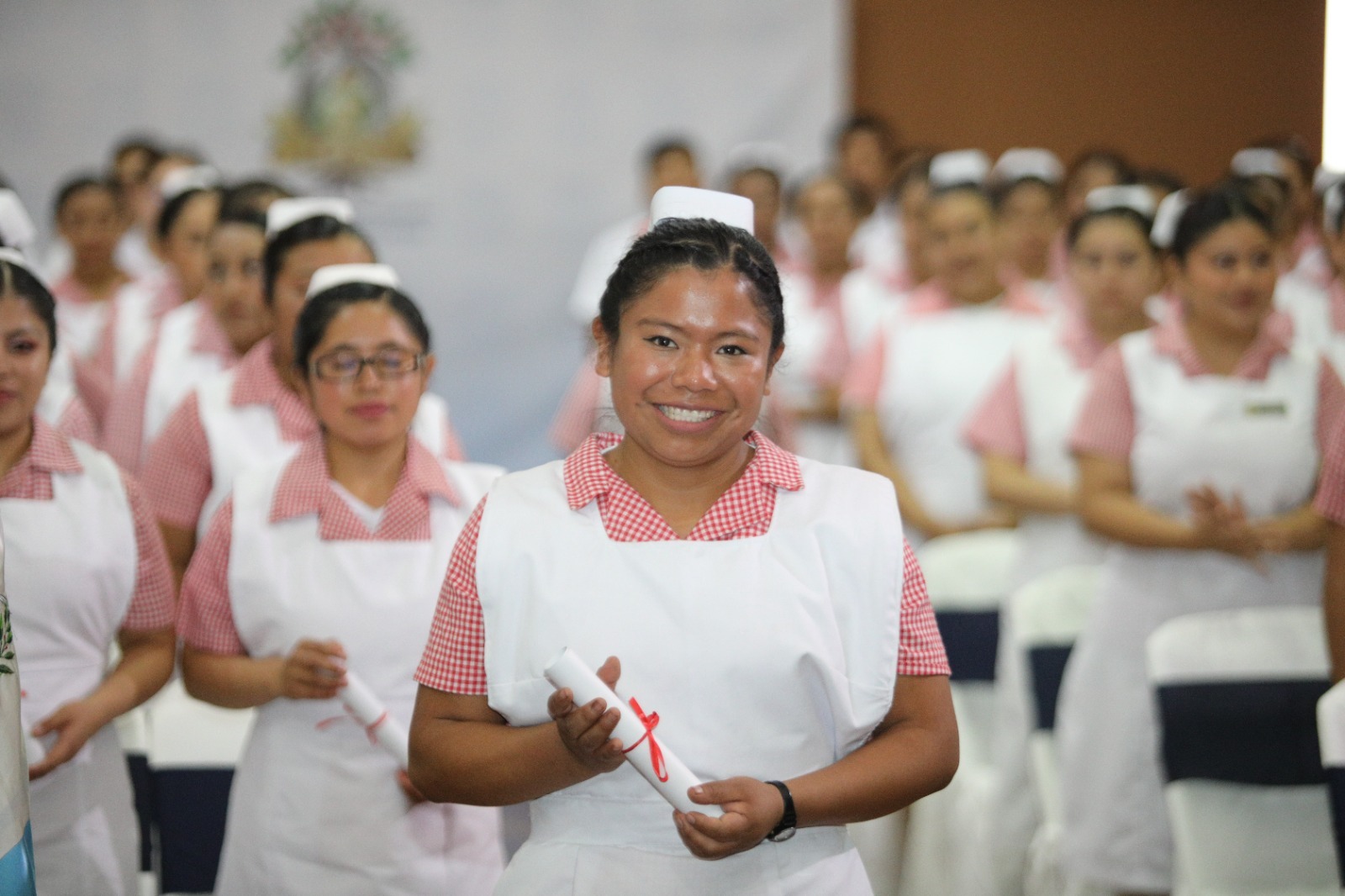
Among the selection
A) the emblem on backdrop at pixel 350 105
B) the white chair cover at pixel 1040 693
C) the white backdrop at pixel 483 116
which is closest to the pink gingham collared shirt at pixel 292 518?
the white chair cover at pixel 1040 693

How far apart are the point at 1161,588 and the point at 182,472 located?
74.2 inches

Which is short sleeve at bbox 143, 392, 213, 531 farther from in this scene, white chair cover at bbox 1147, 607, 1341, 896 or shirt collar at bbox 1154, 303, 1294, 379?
shirt collar at bbox 1154, 303, 1294, 379

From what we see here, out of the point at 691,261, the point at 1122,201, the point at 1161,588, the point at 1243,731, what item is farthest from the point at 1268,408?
the point at 691,261

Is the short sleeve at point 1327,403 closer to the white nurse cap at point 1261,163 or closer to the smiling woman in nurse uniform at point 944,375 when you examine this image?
the smiling woman in nurse uniform at point 944,375

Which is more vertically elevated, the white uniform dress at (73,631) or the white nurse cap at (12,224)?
the white nurse cap at (12,224)

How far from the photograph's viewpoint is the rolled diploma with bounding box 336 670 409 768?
1908 mm

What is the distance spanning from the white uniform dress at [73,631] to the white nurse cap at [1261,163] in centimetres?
377

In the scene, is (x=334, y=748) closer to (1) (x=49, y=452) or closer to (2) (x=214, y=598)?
(2) (x=214, y=598)

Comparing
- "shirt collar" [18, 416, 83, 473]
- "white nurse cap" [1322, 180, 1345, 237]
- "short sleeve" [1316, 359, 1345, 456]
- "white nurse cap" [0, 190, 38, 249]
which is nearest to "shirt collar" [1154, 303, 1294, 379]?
"short sleeve" [1316, 359, 1345, 456]

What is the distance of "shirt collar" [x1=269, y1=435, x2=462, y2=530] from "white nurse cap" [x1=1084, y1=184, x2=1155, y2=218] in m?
2.26

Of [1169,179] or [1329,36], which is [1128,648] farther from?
[1329,36]

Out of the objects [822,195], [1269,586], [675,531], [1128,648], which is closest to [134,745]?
[675,531]

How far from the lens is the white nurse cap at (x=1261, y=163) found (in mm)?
4779

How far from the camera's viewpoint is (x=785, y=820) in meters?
1.42
